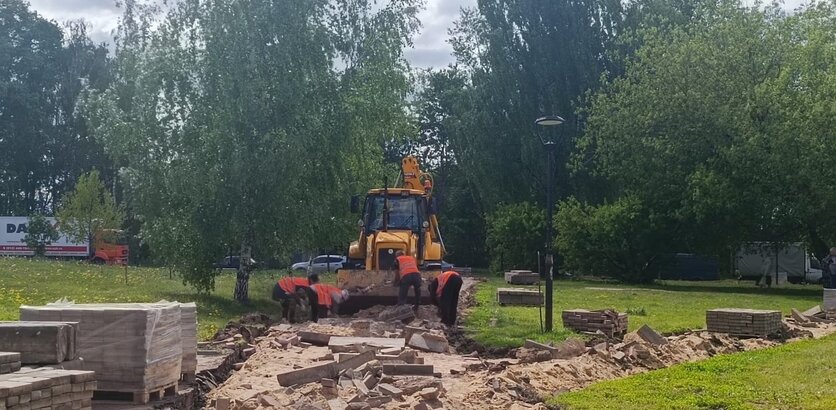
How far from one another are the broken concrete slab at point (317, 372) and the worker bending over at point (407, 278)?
6549 millimetres

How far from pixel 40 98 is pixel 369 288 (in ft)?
161

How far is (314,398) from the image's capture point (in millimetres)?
10625

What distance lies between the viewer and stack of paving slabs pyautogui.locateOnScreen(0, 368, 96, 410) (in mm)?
7254

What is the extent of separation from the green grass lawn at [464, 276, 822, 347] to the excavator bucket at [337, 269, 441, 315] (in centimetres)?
173

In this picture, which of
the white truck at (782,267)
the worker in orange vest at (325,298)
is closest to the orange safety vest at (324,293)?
the worker in orange vest at (325,298)

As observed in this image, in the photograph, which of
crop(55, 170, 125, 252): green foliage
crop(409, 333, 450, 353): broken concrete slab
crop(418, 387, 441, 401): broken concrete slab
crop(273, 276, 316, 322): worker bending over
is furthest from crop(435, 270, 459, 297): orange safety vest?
crop(55, 170, 125, 252): green foliage

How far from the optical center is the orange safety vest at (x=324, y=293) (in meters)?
18.6

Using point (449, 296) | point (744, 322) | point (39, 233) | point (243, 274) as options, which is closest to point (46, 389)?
point (449, 296)

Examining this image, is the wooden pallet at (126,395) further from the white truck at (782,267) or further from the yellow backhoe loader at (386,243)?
the white truck at (782,267)

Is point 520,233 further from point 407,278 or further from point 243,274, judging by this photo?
point 407,278

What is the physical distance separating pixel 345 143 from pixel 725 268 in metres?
23.9

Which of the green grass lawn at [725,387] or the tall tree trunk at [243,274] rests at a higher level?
the tall tree trunk at [243,274]

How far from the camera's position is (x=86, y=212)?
45.8 m

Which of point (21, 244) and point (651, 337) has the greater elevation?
point (21, 244)
